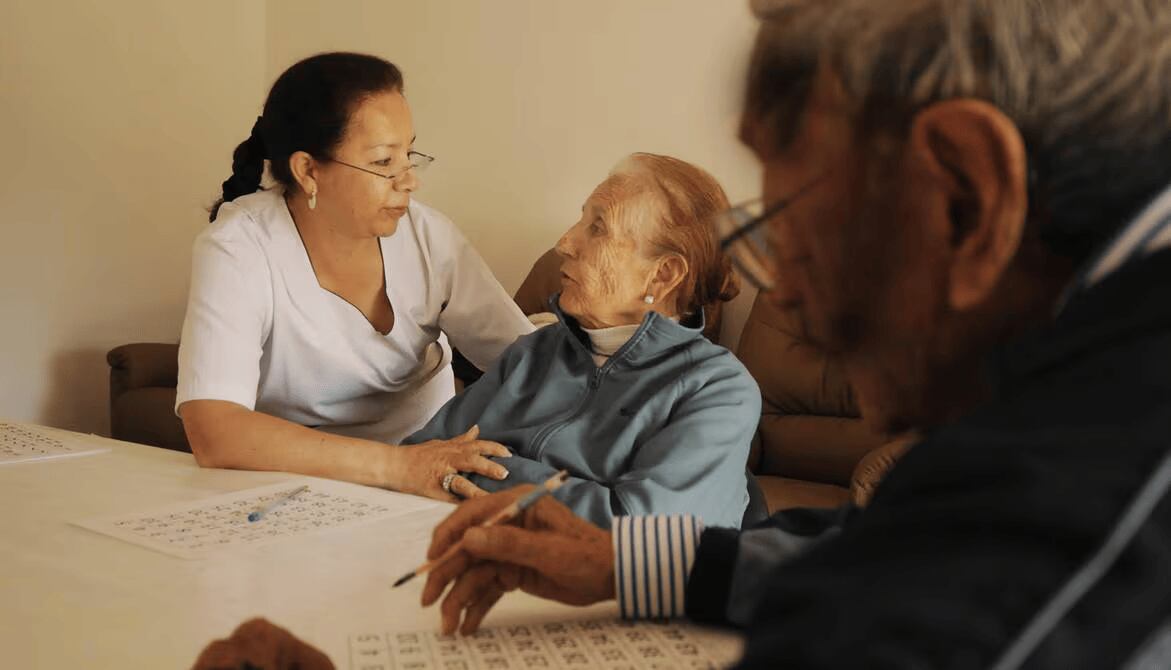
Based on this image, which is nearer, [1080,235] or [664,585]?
[1080,235]

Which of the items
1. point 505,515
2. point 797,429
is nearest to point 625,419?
point 505,515

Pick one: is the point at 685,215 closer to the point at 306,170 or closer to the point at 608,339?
the point at 608,339

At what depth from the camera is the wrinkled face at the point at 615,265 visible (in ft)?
5.84

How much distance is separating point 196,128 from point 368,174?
106 inches

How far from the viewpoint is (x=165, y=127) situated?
14.2 ft

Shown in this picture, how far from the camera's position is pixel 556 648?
89 cm

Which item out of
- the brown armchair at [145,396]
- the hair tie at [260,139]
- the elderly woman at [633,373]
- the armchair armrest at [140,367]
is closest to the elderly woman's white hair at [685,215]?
the elderly woman at [633,373]

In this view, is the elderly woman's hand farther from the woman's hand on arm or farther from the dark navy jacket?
the dark navy jacket

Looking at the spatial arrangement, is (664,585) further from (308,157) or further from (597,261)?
(308,157)

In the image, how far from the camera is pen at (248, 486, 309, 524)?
4.36ft

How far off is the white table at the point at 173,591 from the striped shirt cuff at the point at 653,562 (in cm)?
6

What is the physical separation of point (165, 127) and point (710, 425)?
3455 mm

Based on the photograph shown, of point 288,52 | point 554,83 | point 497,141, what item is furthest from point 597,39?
point 288,52

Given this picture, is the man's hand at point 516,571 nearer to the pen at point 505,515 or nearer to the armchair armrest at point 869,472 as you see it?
the pen at point 505,515
